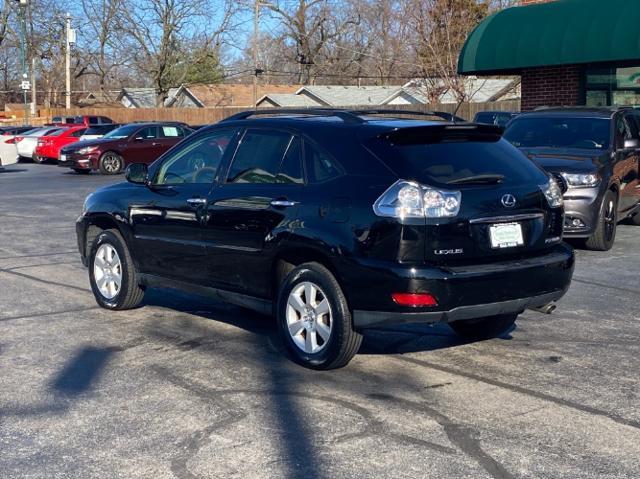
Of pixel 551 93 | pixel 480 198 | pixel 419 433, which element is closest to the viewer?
pixel 419 433

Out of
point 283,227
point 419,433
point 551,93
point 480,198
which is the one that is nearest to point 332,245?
point 283,227

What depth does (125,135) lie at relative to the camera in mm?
29656

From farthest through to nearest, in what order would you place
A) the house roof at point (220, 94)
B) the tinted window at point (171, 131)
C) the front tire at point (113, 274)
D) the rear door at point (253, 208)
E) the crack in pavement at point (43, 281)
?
the house roof at point (220, 94) → the tinted window at point (171, 131) → the crack in pavement at point (43, 281) → the front tire at point (113, 274) → the rear door at point (253, 208)

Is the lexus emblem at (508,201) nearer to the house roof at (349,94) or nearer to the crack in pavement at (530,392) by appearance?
the crack in pavement at (530,392)

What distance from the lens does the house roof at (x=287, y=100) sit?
184ft

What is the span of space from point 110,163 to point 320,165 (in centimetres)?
2364

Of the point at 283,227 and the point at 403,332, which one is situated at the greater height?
the point at 283,227

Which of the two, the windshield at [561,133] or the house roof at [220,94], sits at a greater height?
the house roof at [220,94]

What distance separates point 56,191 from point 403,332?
53.3 feet

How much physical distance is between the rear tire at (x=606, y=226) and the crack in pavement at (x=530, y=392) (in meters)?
5.58

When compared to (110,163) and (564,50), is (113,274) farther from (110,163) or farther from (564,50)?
(110,163)

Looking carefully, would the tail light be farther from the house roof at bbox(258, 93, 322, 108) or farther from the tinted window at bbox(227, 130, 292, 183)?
the house roof at bbox(258, 93, 322, 108)

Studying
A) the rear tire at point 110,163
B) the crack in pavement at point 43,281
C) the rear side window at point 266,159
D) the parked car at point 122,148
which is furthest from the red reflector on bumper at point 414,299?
the rear tire at point 110,163

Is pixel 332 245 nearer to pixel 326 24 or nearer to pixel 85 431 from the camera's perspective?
pixel 85 431
